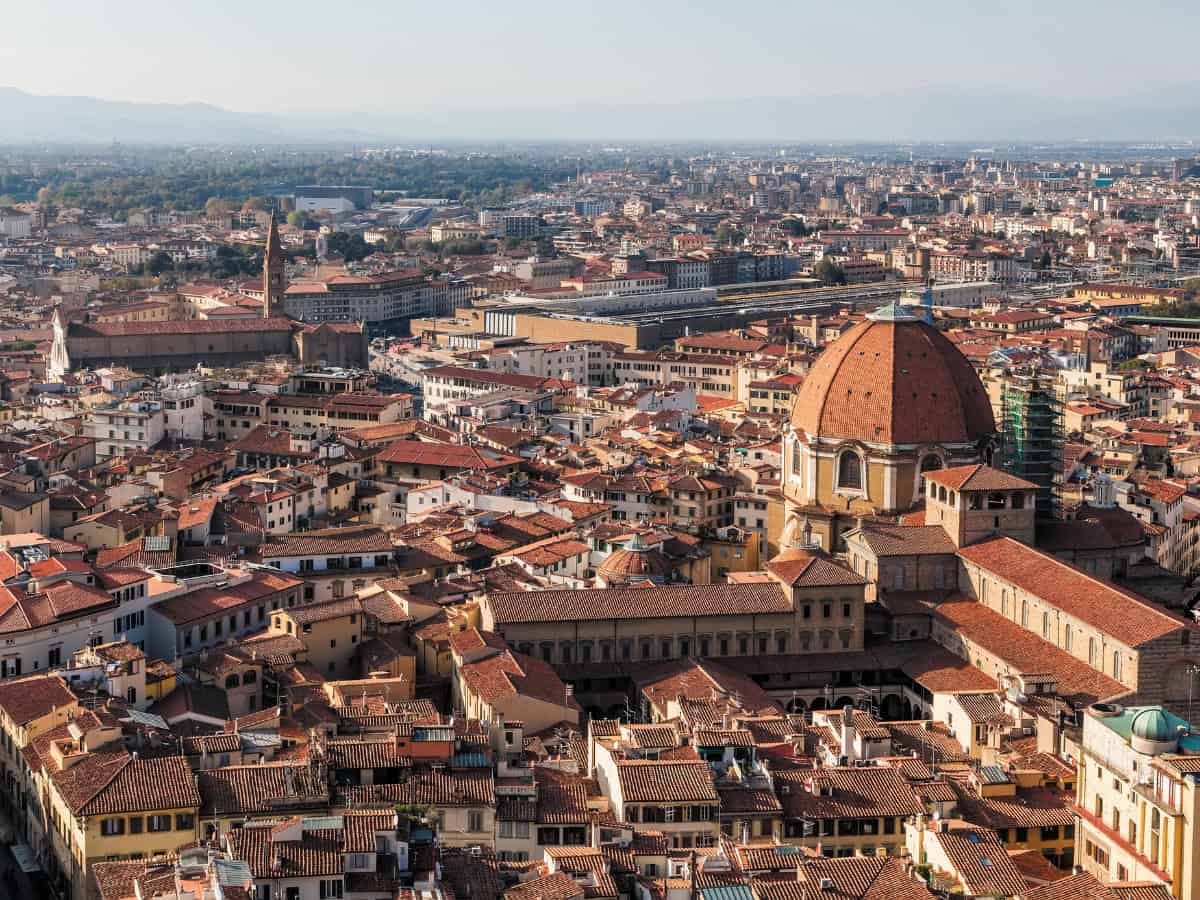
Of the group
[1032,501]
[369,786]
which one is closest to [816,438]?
[1032,501]

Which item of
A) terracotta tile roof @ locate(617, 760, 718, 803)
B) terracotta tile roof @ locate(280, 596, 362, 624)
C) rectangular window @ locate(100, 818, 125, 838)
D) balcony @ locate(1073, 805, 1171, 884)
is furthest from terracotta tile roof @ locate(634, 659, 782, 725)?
rectangular window @ locate(100, 818, 125, 838)

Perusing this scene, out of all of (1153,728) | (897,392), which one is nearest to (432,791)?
(1153,728)

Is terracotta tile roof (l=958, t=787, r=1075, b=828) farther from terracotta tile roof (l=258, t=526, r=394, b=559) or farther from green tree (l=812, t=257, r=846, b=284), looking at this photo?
green tree (l=812, t=257, r=846, b=284)

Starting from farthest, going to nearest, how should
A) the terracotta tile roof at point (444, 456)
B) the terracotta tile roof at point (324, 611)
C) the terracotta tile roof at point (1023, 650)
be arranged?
the terracotta tile roof at point (444, 456)
the terracotta tile roof at point (324, 611)
the terracotta tile roof at point (1023, 650)

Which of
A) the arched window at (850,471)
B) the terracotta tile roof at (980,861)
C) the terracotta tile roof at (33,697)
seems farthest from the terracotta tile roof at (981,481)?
the terracotta tile roof at (33,697)

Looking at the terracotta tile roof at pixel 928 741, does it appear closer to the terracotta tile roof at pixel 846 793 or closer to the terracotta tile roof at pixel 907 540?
the terracotta tile roof at pixel 846 793

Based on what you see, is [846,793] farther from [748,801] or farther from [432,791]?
[432,791]
